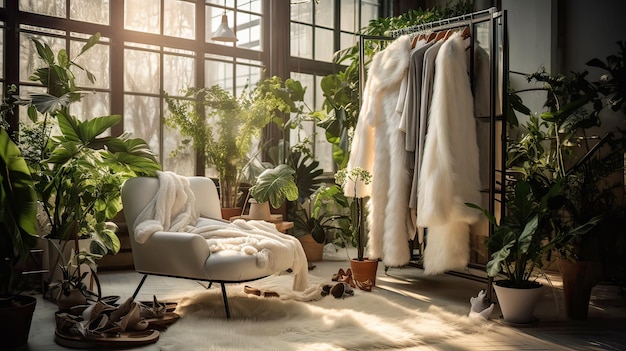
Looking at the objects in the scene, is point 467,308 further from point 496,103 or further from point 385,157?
point 496,103

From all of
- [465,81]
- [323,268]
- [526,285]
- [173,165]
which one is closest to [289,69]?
[173,165]

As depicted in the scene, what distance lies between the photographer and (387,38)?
4.64m

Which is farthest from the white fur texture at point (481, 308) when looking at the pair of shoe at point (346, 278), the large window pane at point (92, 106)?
the large window pane at point (92, 106)

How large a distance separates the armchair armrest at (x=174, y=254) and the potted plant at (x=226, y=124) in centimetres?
177

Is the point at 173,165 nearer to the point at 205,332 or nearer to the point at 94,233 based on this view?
the point at 94,233

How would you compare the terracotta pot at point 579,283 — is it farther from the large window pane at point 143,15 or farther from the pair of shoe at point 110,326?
the large window pane at point 143,15

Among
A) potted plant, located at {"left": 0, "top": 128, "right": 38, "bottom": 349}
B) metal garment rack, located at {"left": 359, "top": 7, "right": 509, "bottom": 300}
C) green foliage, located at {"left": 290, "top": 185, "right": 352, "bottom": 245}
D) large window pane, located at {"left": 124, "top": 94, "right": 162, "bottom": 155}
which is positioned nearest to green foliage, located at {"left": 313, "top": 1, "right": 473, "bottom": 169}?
green foliage, located at {"left": 290, "top": 185, "right": 352, "bottom": 245}

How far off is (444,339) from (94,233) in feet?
7.16

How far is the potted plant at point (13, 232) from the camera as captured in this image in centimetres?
274

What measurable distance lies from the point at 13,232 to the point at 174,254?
868 mm

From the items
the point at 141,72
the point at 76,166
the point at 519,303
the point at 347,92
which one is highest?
the point at 141,72

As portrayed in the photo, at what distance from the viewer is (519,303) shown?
3.27 meters

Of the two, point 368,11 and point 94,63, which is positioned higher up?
point 368,11

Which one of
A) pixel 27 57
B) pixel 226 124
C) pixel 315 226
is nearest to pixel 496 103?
pixel 315 226
